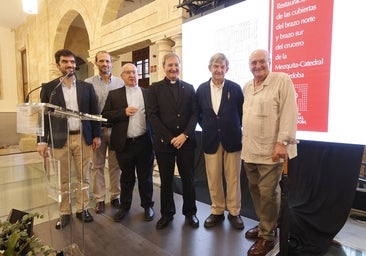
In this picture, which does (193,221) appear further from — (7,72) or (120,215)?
(7,72)

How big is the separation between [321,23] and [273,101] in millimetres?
932

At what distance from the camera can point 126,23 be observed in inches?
185

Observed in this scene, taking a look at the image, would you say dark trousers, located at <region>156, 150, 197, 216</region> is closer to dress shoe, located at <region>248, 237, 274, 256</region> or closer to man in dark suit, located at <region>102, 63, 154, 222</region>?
man in dark suit, located at <region>102, 63, 154, 222</region>

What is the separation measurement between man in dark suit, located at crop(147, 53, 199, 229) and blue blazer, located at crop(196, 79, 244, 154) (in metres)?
0.12

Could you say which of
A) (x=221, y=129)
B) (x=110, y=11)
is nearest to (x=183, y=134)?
(x=221, y=129)

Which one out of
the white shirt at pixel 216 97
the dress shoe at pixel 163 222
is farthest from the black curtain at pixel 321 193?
the dress shoe at pixel 163 222

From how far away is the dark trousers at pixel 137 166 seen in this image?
2.41 m

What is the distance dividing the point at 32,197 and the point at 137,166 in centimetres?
228

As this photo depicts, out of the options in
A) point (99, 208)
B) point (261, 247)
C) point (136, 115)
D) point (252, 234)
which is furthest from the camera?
point (99, 208)

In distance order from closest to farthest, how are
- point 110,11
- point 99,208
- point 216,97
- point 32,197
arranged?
point 216,97
point 99,208
point 32,197
point 110,11

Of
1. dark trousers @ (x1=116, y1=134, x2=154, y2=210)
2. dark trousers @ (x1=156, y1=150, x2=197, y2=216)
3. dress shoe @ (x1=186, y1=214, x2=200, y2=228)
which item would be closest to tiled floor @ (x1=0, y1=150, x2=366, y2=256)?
dark trousers @ (x1=116, y1=134, x2=154, y2=210)

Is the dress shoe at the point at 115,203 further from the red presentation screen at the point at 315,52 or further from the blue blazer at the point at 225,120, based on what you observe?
the red presentation screen at the point at 315,52

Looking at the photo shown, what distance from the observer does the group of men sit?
178 centimetres

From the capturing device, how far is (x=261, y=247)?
1.83m
